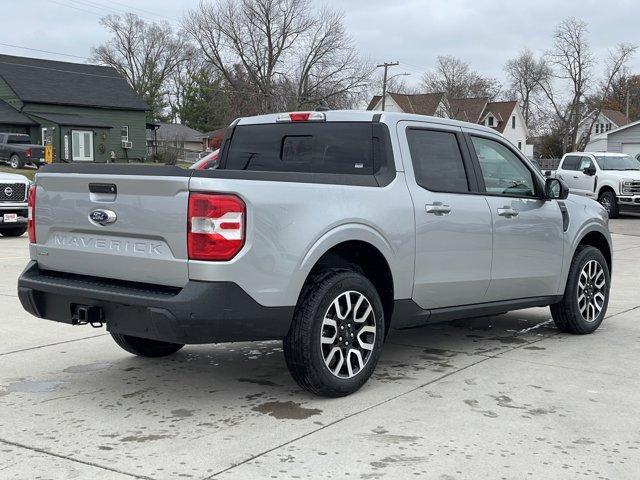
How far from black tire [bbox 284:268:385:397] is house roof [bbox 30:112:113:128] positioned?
43475 mm

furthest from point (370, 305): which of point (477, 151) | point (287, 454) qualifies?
point (477, 151)

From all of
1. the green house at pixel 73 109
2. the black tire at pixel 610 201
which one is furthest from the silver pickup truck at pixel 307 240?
the green house at pixel 73 109

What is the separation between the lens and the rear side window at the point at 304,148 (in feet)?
18.1

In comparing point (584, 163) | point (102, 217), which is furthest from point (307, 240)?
point (584, 163)

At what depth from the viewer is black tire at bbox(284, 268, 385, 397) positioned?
467 centimetres

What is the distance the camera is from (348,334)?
196 inches

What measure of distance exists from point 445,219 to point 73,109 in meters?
46.6

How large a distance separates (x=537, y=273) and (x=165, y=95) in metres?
82.5

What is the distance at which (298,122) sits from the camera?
5812 millimetres

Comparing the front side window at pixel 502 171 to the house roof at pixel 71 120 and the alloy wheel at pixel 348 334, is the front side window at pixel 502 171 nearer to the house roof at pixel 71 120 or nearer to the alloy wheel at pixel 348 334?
the alloy wheel at pixel 348 334

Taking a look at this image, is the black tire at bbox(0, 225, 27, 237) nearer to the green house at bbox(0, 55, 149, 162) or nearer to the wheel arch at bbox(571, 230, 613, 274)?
the wheel arch at bbox(571, 230, 613, 274)

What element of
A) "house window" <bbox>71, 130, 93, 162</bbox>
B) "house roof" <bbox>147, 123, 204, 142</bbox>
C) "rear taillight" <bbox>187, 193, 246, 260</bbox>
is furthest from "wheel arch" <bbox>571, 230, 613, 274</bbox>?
"house roof" <bbox>147, 123, 204, 142</bbox>

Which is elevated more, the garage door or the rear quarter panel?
the garage door

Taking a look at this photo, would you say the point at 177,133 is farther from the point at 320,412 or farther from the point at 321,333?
the point at 320,412
